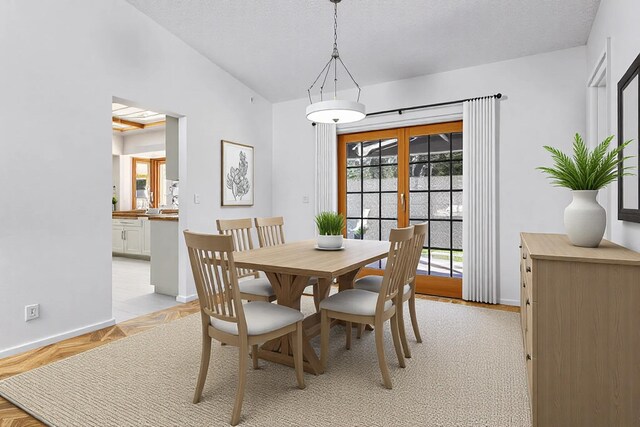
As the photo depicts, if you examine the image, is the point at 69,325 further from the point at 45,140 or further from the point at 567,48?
the point at 567,48

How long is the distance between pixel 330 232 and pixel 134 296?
279 cm

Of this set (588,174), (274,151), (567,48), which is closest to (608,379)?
(588,174)

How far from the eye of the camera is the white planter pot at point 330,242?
2.85m

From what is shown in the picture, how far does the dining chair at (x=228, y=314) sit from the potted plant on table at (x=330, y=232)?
83cm

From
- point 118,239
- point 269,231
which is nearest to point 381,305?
point 269,231

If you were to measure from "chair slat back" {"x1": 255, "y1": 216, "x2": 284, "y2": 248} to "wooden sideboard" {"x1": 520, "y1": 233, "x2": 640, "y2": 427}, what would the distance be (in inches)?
89.5

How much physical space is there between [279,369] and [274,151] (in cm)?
366

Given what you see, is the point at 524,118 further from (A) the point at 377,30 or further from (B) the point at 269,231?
(B) the point at 269,231

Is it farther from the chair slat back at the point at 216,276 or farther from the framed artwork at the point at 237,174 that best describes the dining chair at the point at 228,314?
the framed artwork at the point at 237,174

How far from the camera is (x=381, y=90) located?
15.1 feet

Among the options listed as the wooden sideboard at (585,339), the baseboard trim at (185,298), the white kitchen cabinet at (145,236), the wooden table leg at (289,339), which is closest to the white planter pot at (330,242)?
the wooden table leg at (289,339)

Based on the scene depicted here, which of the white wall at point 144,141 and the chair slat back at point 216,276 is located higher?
the white wall at point 144,141

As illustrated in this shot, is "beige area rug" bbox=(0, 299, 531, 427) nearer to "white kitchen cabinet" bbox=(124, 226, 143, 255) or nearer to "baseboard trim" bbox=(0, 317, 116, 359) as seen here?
"baseboard trim" bbox=(0, 317, 116, 359)

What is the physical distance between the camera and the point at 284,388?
7.06 feet
